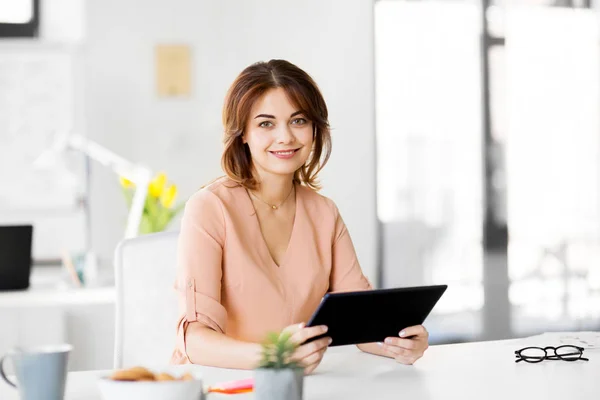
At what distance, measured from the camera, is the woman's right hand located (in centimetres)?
139

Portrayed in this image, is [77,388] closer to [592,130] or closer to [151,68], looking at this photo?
[151,68]

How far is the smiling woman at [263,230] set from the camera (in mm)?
1731

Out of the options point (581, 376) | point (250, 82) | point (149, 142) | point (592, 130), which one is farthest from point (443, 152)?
point (581, 376)

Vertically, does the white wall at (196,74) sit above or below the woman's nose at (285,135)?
above

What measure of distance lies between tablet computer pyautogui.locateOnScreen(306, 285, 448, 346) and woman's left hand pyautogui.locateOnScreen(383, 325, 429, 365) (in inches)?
0.7

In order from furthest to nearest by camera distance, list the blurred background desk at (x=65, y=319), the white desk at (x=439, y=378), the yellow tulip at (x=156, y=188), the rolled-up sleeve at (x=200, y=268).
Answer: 1. the yellow tulip at (x=156, y=188)
2. the blurred background desk at (x=65, y=319)
3. the rolled-up sleeve at (x=200, y=268)
4. the white desk at (x=439, y=378)

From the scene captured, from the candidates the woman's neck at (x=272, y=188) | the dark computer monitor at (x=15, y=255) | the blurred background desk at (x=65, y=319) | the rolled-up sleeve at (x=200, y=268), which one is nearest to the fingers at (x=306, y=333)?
the rolled-up sleeve at (x=200, y=268)

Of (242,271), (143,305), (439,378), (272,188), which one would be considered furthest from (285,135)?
(439,378)

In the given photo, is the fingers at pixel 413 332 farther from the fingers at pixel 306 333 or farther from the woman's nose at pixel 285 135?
the woman's nose at pixel 285 135

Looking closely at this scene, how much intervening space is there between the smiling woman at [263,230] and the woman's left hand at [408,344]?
10 cm

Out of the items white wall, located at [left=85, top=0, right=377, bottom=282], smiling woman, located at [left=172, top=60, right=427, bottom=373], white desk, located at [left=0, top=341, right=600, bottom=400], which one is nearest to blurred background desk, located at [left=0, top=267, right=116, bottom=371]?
white wall, located at [left=85, top=0, right=377, bottom=282]

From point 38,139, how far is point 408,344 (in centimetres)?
272

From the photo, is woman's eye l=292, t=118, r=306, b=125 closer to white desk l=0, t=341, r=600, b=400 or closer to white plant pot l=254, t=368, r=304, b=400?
white desk l=0, t=341, r=600, b=400

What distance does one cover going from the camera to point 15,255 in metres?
3.03
